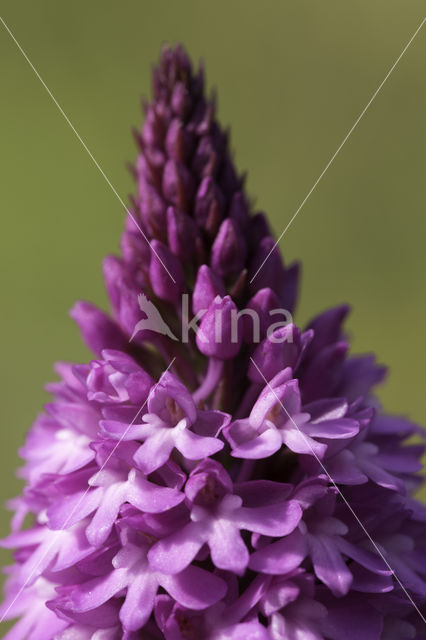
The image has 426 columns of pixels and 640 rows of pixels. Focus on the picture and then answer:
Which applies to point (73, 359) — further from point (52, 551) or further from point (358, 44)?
point (52, 551)

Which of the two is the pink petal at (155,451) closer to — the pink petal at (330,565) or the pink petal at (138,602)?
the pink petal at (138,602)

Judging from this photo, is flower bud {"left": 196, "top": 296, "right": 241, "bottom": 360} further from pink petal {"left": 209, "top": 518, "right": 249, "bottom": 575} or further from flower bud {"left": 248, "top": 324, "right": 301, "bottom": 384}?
Result: pink petal {"left": 209, "top": 518, "right": 249, "bottom": 575}

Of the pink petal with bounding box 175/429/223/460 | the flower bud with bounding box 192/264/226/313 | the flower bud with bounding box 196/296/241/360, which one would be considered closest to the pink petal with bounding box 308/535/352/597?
the pink petal with bounding box 175/429/223/460

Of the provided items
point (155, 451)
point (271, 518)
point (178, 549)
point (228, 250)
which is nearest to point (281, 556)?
point (271, 518)

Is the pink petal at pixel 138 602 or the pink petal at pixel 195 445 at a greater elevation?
the pink petal at pixel 195 445

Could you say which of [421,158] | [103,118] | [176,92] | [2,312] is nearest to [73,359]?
[2,312]

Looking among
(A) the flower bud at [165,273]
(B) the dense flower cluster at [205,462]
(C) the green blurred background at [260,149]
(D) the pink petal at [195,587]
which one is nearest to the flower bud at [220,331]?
(B) the dense flower cluster at [205,462]
